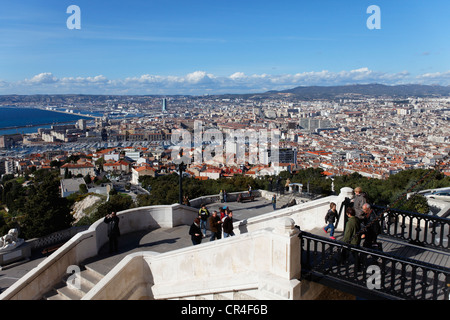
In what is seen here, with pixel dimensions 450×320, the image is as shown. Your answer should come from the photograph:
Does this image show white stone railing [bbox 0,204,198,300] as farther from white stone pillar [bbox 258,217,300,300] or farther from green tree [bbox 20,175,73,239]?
green tree [bbox 20,175,73,239]

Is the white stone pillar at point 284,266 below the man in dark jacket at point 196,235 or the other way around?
the other way around

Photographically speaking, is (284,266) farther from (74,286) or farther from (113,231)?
(113,231)

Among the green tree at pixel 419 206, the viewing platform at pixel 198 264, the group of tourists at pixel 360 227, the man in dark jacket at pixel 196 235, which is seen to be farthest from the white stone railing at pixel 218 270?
the green tree at pixel 419 206

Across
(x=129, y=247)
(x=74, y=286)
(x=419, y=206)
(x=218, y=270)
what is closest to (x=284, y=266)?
(x=218, y=270)

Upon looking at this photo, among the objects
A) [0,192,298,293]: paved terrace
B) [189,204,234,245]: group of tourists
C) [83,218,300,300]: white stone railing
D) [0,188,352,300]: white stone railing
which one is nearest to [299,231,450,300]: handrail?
[83,218,300,300]: white stone railing

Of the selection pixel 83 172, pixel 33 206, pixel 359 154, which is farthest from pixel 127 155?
pixel 33 206

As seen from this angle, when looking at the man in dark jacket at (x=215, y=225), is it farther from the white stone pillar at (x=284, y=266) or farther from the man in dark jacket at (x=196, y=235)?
the white stone pillar at (x=284, y=266)

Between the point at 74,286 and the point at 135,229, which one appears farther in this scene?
the point at 135,229

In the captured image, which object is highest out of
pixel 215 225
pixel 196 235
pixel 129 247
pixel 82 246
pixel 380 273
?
pixel 380 273
